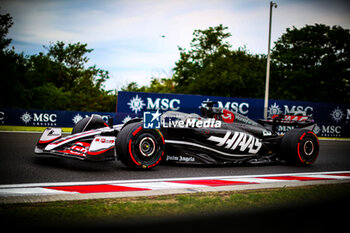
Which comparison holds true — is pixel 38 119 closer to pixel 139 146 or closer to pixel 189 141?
pixel 189 141

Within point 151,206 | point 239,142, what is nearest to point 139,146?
point 239,142

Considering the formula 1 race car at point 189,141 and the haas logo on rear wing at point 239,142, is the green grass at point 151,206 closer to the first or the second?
the formula 1 race car at point 189,141

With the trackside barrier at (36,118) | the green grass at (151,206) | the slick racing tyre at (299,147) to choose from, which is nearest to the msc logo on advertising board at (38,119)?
A: the trackside barrier at (36,118)

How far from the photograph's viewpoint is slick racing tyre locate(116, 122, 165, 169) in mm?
5777

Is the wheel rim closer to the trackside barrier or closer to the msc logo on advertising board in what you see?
the trackside barrier

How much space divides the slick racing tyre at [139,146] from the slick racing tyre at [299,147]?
2798 mm

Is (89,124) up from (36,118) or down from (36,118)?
up

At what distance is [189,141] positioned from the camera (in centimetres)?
662

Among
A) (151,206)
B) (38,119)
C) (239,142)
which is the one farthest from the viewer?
(38,119)

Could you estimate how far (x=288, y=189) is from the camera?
4918 mm

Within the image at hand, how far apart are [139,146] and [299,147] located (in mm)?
3463

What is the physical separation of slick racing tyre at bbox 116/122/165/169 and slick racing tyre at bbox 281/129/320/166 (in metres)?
2.80

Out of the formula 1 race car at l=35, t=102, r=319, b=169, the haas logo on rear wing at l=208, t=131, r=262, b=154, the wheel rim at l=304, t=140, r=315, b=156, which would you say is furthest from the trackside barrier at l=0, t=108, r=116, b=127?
the wheel rim at l=304, t=140, r=315, b=156

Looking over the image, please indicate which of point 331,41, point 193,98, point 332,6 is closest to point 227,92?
point 331,41
